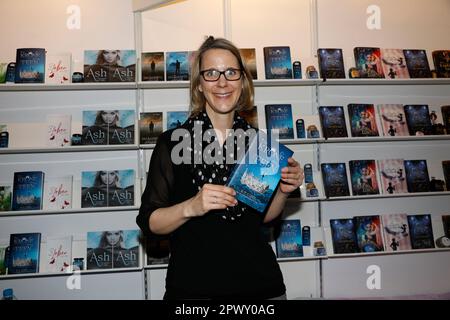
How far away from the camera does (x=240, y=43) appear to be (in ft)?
11.5

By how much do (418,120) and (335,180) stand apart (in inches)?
38.5

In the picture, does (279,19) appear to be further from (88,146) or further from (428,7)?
(88,146)

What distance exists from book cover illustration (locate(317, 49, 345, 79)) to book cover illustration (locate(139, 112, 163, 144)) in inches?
56.7

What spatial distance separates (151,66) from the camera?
124 inches

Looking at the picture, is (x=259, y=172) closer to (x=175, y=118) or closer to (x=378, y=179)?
(x=175, y=118)

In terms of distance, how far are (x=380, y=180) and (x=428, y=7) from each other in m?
1.82

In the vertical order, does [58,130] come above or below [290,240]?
above

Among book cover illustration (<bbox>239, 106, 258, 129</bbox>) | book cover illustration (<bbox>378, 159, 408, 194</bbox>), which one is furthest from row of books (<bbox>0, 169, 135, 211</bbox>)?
book cover illustration (<bbox>378, 159, 408, 194</bbox>)

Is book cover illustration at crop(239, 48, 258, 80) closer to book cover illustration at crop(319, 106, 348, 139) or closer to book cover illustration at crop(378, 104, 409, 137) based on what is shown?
book cover illustration at crop(319, 106, 348, 139)

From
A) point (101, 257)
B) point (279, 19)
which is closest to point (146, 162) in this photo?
point (101, 257)

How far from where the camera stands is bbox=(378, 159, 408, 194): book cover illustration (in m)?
3.42

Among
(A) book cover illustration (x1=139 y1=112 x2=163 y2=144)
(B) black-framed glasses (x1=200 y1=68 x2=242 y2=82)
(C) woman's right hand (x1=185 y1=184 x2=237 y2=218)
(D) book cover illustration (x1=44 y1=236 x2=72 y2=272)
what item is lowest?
(D) book cover illustration (x1=44 y1=236 x2=72 y2=272)

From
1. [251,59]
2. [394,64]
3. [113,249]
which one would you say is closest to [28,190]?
[113,249]

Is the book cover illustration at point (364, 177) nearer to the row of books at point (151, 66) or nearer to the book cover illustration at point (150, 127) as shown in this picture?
the row of books at point (151, 66)
